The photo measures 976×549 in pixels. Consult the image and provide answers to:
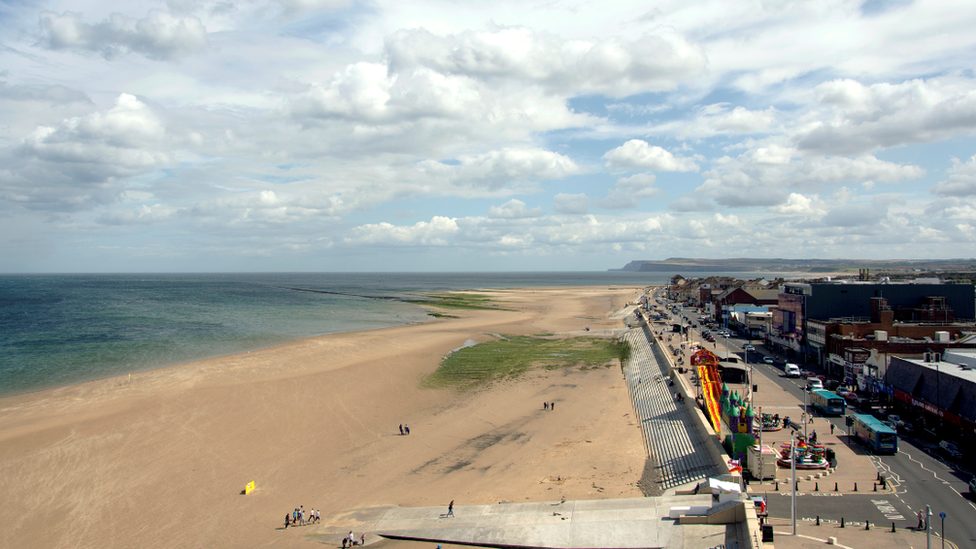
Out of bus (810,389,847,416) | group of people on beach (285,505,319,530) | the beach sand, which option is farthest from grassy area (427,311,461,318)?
group of people on beach (285,505,319,530)

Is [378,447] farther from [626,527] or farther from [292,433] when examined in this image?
[626,527]

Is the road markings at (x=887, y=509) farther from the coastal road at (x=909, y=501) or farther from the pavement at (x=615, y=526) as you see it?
the pavement at (x=615, y=526)

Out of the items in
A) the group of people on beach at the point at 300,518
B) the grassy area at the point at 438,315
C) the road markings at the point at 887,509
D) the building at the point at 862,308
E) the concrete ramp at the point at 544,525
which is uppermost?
the building at the point at 862,308

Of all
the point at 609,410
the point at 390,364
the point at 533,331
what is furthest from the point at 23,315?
the point at 609,410

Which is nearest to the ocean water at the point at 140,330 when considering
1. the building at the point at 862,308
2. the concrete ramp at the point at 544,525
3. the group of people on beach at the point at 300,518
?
the group of people on beach at the point at 300,518

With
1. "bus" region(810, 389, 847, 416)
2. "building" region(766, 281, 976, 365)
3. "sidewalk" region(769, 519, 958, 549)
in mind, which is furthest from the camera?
"building" region(766, 281, 976, 365)

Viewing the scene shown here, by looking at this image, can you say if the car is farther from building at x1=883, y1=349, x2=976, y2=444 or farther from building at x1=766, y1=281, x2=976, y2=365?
building at x1=766, y1=281, x2=976, y2=365
